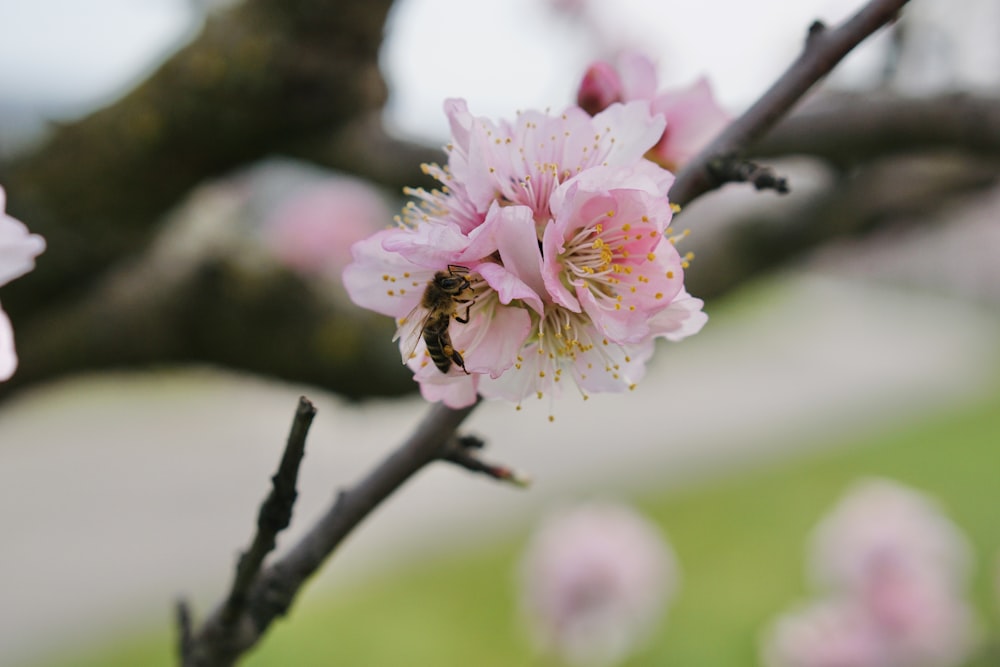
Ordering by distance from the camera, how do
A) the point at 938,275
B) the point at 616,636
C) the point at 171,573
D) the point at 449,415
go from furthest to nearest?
the point at 938,275 < the point at 171,573 < the point at 616,636 < the point at 449,415

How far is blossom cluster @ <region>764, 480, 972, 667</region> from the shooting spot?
2215 millimetres

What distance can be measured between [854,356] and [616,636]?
8.24m

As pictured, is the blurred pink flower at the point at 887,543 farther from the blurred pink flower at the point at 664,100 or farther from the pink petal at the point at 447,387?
the pink petal at the point at 447,387

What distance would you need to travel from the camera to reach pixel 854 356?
32.6 feet

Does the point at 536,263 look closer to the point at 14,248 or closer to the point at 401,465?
the point at 401,465

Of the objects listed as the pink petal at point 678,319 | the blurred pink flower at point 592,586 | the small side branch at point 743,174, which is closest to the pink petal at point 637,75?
the small side branch at point 743,174

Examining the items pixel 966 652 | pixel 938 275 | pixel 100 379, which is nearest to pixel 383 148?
pixel 100 379

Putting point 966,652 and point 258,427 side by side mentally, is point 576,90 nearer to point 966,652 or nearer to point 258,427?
point 966,652

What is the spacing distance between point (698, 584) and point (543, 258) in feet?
12.3

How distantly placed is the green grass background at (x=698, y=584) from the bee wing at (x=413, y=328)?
9.13 feet

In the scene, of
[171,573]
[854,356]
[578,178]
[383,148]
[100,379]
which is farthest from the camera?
[854,356]

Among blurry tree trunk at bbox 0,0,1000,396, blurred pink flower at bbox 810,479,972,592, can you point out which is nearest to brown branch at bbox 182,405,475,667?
blurry tree trunk at bbox 0,0,1000,396

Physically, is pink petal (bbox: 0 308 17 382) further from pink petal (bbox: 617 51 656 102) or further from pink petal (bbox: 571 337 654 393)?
pink petal (bbox: 617 51 656 102)

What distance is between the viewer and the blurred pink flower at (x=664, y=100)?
632 millimetres
